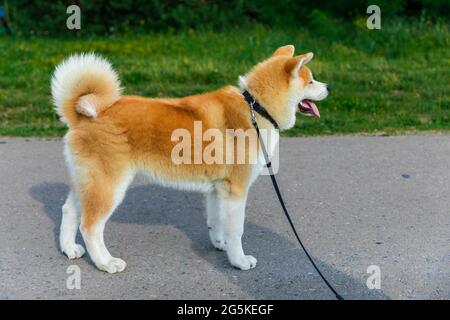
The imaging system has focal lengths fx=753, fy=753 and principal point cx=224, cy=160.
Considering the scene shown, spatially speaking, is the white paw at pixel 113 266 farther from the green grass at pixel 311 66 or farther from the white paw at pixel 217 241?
the green grass at pixel 311 66

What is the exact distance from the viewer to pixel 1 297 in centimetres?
455

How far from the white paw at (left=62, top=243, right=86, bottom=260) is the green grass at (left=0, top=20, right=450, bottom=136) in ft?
11.0

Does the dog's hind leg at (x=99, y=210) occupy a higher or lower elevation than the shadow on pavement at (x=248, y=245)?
higher

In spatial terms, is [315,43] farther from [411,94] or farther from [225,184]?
[225,184]

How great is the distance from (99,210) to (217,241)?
0.94 meters

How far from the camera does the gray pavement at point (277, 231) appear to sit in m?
4.70

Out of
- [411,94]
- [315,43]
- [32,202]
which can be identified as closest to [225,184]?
[32,202]

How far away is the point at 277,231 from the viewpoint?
18.7 ft
